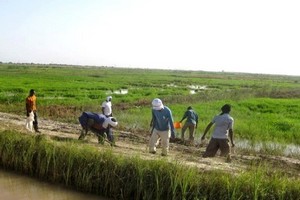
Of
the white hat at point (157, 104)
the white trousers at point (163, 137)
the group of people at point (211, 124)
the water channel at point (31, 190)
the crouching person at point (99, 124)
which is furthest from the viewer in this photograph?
the crouching person at point (99, 124)

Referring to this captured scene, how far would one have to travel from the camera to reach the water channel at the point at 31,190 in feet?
25.3

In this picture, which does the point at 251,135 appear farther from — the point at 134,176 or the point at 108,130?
the point at 134,176

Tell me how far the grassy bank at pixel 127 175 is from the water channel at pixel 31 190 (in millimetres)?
151

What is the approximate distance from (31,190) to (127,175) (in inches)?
89.3

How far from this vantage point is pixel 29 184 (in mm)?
8344

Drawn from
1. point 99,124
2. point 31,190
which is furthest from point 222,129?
point 31,190

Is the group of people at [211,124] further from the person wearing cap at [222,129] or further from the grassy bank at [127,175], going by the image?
the grassy bank at [127,175]

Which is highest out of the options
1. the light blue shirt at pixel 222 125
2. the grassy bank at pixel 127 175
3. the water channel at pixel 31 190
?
the light blue shirt at pixel 222 125

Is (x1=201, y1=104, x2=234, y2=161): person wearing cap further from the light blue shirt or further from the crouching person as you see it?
the crouching person

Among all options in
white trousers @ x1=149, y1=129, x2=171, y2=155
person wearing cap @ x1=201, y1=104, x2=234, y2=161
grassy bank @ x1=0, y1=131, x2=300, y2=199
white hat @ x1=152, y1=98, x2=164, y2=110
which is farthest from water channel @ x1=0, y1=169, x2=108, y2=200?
person wearing cap @ x1=201, y1=104, x2=234, y2=161

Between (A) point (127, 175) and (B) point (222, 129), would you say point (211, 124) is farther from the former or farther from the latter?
(A) point (127, 175)

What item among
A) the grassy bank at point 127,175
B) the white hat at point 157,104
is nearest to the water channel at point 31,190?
the grassy bank at point 127,175

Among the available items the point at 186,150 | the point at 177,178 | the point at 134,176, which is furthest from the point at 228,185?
the point at 186,150

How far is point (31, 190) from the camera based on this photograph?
26.6 ft
